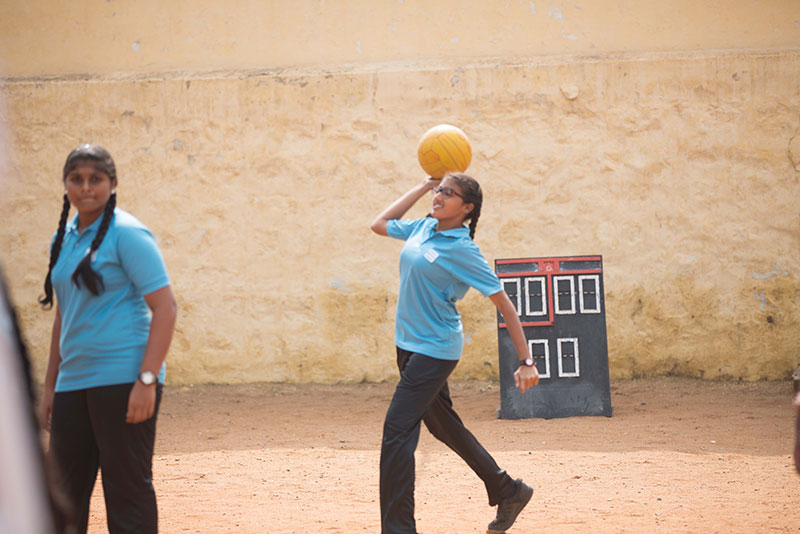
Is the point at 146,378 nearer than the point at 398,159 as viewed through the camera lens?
Yes

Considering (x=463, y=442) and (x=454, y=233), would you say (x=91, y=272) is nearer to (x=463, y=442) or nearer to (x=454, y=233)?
(x=454, y=233)

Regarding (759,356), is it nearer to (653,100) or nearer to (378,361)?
(653,100)

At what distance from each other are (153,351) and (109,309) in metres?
0.23

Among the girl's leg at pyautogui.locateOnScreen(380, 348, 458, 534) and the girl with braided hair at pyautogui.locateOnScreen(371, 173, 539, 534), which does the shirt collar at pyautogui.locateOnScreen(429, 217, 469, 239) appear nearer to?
the girl with braided hair at pyautogui.locateOnScreen(371, 173, 539, 534)

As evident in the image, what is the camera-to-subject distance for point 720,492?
531 cm

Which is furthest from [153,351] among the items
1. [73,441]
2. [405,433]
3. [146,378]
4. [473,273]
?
[473,273]

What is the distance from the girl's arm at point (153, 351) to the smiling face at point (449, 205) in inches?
60.0

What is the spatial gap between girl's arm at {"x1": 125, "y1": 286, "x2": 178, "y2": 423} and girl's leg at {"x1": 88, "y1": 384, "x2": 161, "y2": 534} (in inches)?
2.0

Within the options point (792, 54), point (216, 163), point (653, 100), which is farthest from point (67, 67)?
point (792, 54)

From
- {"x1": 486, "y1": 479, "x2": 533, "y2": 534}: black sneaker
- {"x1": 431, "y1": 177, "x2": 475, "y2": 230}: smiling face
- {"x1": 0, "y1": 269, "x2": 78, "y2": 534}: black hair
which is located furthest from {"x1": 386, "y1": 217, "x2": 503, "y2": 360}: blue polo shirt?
{"x1": 0, "y1": 269, "x2": 78, "y2": 534}: black hair

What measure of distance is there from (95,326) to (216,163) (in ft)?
22.2

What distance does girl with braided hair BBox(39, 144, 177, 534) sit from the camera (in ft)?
10.2

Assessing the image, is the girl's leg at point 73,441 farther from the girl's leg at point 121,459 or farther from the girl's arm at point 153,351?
the girl's arm at point 153,351

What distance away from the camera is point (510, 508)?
447cm
